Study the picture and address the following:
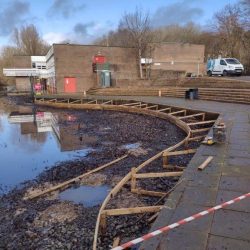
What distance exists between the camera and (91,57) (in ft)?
131

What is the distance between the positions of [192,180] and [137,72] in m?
38.1

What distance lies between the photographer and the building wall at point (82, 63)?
127 ft

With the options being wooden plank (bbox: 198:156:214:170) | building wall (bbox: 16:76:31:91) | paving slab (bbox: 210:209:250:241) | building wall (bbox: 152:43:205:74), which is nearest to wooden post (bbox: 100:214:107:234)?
paving slab (bbox: 210:209:250:241)

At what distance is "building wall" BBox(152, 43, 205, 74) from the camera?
4428 centimetres

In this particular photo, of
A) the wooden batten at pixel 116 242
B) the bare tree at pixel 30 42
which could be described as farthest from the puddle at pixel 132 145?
the bare tree at pixel 30 42

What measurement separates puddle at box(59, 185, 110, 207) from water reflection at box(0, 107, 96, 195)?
1.97 metres

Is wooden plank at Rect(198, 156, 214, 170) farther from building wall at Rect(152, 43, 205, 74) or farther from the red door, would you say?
building wall at Rect(152, 43, 205, 74)

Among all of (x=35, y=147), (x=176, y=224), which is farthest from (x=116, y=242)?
(x=35, y=147)

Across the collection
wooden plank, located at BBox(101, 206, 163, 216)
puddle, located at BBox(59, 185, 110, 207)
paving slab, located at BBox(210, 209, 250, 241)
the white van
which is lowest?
puddle, located at BBox(59, 185, 110, 207)

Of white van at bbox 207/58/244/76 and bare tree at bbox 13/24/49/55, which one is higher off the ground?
bare tree at bbox 13/24/49/55

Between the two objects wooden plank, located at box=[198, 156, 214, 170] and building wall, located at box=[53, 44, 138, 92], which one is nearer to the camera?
wooden plank, located at box=[198, 156, 214, 170]

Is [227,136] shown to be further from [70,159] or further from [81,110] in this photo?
[81,110]

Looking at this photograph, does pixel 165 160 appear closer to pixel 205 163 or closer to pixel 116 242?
pixel 205 163

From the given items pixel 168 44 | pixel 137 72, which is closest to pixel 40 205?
pixel 137 72
